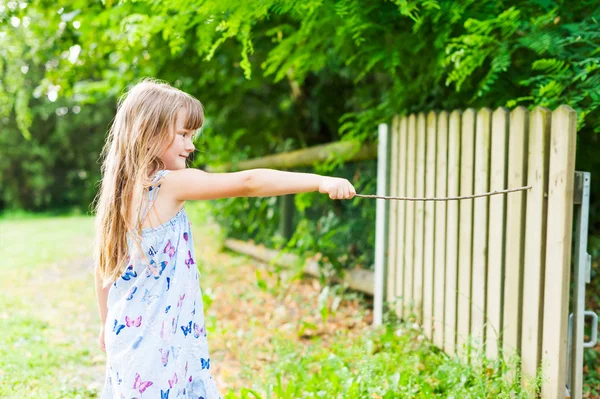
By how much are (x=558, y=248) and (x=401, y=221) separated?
67.0 inches

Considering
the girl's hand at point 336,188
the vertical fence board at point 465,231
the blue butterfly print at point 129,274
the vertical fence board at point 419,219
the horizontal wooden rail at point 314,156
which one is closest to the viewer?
the girl's hand at point 336,188

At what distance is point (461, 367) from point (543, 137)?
4.50ft

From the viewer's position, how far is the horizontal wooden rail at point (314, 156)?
506 centimetres

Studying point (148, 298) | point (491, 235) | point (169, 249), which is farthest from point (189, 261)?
point (491, 235)

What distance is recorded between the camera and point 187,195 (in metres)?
2.17

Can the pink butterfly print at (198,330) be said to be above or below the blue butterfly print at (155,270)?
below

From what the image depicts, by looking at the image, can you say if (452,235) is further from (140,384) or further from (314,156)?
(314,156)

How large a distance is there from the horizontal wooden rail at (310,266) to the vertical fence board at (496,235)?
182cm

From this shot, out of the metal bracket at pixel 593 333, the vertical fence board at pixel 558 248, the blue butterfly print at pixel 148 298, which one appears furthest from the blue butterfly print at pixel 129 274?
the metal bracket at pixel 593 333

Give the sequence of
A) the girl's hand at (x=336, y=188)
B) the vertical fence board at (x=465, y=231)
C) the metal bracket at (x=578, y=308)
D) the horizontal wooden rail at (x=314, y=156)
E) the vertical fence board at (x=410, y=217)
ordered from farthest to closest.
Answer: the horizontal wooden rail at (x=314, y=156)
the vertical fence board at (x=410, y=217)
the vertical fence board at (x=465, y=231)
the metal bracket at (x=578, y=308)
the girl's hand at (x=336, y=188)

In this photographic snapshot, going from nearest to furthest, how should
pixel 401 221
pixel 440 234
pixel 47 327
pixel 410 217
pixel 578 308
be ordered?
pixel 578 308 < pixel 440 234 < pixel 410 217 < pixel 401 221 < pixel 47 327

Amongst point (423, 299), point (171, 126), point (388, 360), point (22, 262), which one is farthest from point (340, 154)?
point (22, 262)

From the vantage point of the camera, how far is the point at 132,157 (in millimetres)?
2225

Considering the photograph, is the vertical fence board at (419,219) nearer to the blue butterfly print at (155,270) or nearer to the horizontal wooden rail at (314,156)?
the horizontal wooden rail at (314,156)
